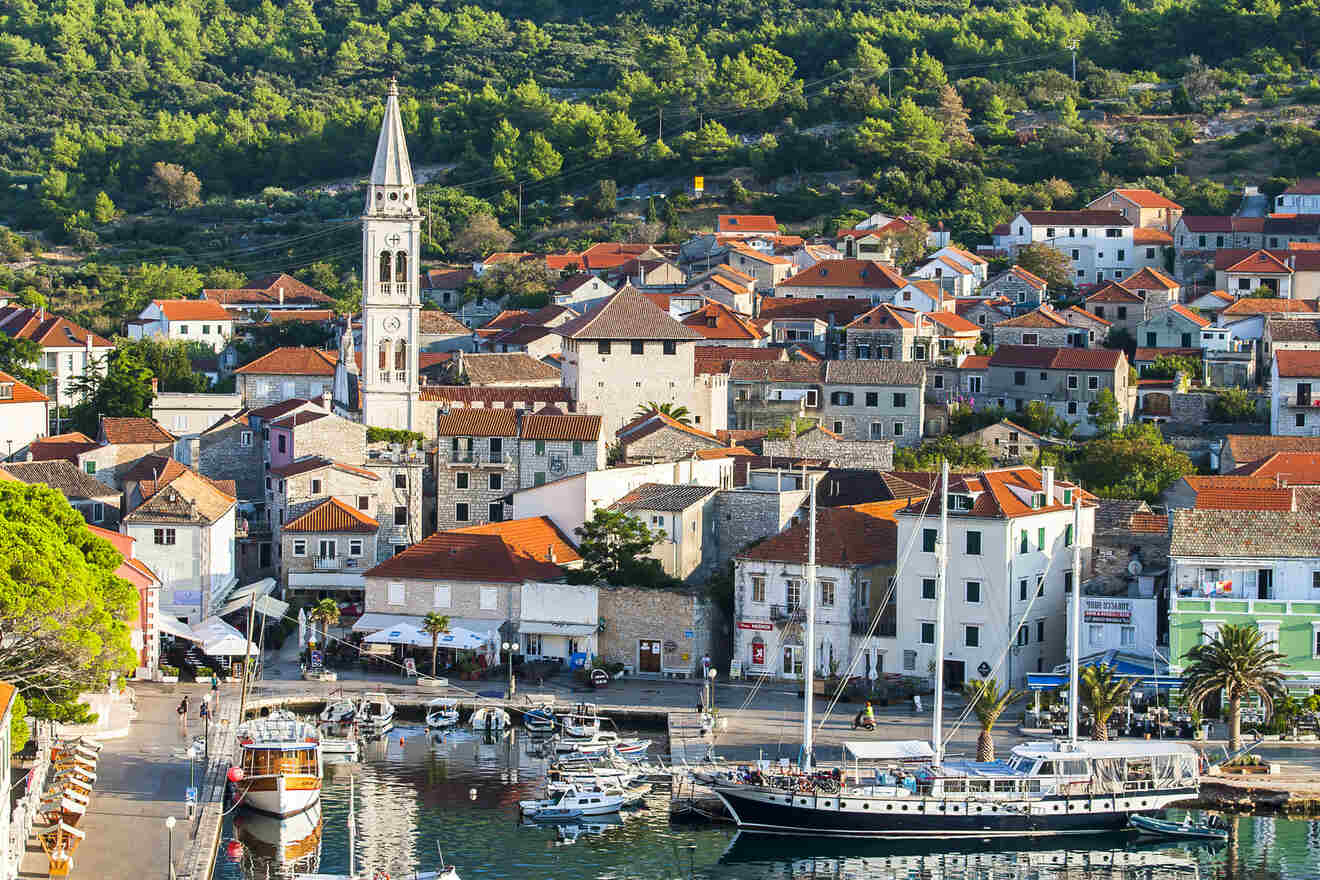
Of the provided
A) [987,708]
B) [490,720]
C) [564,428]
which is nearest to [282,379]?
[564,428]

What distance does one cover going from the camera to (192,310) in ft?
324

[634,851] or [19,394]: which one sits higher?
[19,394]

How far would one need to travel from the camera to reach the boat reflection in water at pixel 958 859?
41469 millimetres

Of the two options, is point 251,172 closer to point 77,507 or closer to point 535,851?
point 77,507

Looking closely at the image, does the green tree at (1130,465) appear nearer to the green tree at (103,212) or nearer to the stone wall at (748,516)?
the stone wall at (748,516)

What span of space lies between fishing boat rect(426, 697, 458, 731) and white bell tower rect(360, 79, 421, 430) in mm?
19117

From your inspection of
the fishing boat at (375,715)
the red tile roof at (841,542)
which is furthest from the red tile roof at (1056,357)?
the fishing boat at (375,715)

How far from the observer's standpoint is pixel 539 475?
64438mm

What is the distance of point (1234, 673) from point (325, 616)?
2195 centimetres

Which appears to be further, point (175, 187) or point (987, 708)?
point (175, 187)

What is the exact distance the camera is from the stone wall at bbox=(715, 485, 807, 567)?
58.5 metres

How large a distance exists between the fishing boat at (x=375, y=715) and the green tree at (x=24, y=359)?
35.9 meters

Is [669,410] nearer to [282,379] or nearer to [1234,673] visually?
[282,379]

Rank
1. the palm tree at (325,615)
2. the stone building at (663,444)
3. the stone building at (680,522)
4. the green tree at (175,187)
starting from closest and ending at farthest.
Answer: the palm tree at (325,615), the stone building at (680,522), the stone building at (663,444), the green tree at (175,187)
